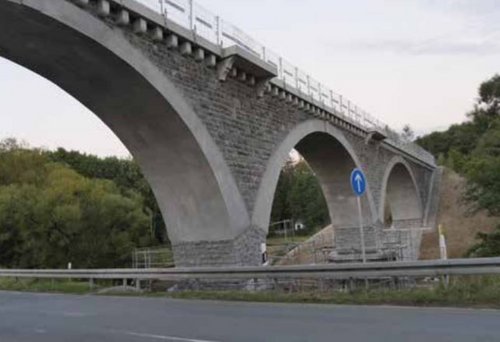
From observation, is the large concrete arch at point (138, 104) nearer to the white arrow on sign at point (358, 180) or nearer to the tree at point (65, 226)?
the white arrow on sign at point (358, 180)

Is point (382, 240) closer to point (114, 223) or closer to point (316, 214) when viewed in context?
point (114, 223)

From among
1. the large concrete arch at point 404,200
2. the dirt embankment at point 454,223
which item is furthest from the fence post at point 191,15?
the large concrete arch at point 404,200

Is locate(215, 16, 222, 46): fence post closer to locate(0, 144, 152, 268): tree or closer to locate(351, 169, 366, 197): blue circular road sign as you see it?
locate(351, 169, 366, 197): blue circular road sign

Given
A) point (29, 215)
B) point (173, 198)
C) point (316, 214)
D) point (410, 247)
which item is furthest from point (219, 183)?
point (316, 214)

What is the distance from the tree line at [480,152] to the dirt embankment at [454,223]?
2.12 meters

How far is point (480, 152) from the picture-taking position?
4200 cm

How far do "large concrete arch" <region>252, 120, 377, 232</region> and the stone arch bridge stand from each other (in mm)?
111

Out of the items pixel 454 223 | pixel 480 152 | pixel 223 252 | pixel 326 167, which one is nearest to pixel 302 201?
pixel 454 223

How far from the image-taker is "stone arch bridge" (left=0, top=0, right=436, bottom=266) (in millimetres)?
15070

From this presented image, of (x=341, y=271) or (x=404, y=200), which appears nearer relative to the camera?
(x=341, y=271)

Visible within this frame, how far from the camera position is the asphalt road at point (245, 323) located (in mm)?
7840

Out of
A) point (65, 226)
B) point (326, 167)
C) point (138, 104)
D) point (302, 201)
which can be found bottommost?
point (65, 226)

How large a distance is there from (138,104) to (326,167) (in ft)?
71.9

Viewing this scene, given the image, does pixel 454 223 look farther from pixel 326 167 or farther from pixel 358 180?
pixel 358 180
